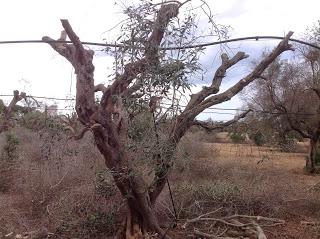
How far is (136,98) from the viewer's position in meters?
7.35

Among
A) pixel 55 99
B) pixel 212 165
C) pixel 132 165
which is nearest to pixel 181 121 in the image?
pixel 132 165

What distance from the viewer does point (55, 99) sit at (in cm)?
1309

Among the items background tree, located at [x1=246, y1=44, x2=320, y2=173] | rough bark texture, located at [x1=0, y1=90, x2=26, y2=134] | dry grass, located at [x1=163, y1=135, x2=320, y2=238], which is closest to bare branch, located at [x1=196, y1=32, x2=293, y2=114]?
dry grass, located at [x1=163, y1=135, x2=320, y2=238]

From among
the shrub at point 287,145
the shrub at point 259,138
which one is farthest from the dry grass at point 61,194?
the shrub at point 287,145

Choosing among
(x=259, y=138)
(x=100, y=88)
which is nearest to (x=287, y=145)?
(x=259, y=138)

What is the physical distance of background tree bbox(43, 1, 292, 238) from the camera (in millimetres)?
7066

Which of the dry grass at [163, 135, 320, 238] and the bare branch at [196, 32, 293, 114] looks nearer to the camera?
the bare branch at [196, 32, 293, 114]

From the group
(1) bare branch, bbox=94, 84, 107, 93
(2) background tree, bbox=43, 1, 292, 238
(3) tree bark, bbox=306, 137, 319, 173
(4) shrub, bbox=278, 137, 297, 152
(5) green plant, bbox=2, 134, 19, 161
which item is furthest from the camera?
(3) tree bark, bbox=306, 137, 319, 173

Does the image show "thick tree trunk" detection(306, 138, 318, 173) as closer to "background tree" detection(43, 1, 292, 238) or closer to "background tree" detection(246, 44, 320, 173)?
"background tree" detection(246, 44, 320, 173)

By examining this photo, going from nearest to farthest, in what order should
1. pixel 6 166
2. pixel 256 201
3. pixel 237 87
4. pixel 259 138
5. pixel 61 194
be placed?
1. pixel 237 87
2. pixel 61 194
3. pixel 256 201
4. pixel 6 166
5. pixel 259 138

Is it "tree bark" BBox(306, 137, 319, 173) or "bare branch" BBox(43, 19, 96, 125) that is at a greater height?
"bare branch" BBox(43, 19, 96, 125)

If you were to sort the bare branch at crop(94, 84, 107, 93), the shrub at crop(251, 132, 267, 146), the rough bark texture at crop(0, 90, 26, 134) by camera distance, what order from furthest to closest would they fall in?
1. the shrub at crop(251, 132, 267, 146)
2. the rough bark texture at crop(0, 90, 26, 134)
3. the bare branch at crop(94, 84, 107, 93)

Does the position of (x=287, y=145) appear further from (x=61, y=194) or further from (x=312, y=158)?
(x=312, y=158)

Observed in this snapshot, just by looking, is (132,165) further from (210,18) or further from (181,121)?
(210,18)
